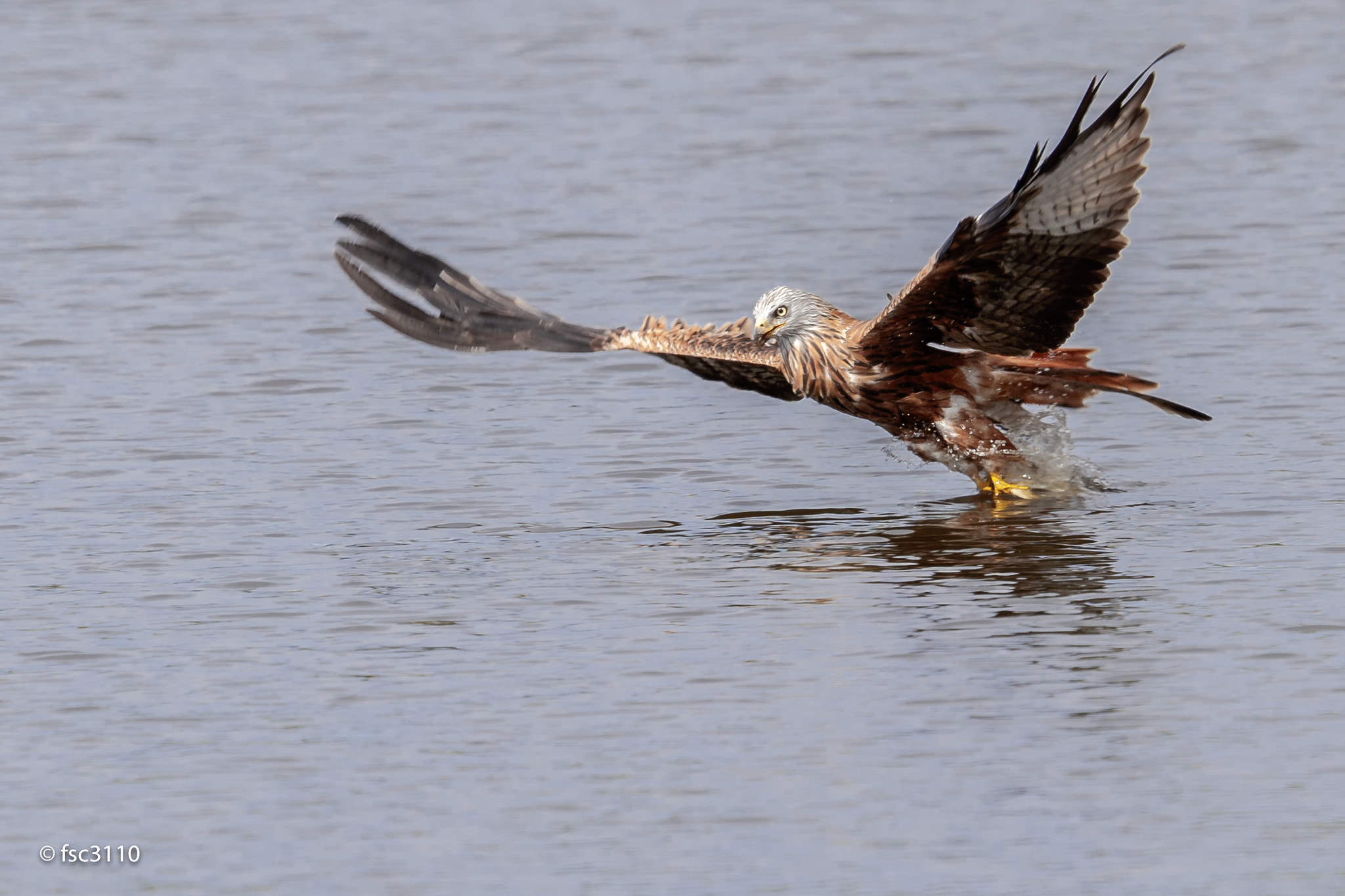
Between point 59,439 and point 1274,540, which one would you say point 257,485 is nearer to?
point 59,439

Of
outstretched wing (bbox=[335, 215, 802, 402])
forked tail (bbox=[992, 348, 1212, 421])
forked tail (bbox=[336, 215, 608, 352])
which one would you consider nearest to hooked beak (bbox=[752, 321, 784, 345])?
outstretched wing (bbox=[335, 215, 802, 402])

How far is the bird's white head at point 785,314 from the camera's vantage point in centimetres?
1045

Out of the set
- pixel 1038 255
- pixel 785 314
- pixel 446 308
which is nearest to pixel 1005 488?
pixel 785 314

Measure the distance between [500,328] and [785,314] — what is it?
66.6 inches

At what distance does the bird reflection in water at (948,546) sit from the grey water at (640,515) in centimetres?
4

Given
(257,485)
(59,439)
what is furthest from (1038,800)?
(59,439)

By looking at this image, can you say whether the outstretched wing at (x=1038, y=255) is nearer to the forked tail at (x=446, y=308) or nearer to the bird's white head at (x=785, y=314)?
the bird's white head at (x=785, y=314)

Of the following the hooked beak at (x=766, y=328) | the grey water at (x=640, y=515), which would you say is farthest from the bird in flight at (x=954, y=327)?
the grey water at (x=640, y=515)

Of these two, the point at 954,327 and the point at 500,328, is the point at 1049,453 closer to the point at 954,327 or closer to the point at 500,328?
the point at 954,327

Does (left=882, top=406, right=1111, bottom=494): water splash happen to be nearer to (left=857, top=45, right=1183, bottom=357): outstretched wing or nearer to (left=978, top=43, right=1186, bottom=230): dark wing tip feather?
(left=857, top=45, right=1183, bottom=357): outstretched wing

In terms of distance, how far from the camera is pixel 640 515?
1052 cm

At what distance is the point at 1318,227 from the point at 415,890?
10462mm

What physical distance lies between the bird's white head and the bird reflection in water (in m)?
0.79

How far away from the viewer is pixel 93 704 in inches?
307
